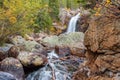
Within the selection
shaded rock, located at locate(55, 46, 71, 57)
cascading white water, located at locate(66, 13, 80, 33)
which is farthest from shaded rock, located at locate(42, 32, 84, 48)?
cascading white water, located at locate(66, 13, 80, 33)

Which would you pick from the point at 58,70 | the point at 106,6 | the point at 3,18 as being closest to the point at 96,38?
the point at 106,6

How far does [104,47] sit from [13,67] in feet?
18.9

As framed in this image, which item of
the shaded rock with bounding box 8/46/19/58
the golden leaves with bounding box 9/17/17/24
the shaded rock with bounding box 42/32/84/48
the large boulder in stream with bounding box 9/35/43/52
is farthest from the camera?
the shaded rock with bounding box 42/32/84/48

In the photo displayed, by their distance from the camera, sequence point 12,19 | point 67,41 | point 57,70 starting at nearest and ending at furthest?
point 57,70
point 12,19
point 67,41

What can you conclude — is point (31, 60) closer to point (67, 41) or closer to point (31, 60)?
point (31, 60)

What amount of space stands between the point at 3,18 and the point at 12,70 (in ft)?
11.4

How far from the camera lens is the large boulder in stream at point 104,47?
4.24 meters

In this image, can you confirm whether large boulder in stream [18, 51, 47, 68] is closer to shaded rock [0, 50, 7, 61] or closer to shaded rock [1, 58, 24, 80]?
shaded rock [1, 58, 24, 80]

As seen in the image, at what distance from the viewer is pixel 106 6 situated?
4.45 metres

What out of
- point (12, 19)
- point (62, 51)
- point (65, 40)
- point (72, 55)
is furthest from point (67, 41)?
point (12, 19)

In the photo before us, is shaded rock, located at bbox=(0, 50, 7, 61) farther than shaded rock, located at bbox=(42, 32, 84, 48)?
No

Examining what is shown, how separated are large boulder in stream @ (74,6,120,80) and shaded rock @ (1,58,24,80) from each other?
17.2ft

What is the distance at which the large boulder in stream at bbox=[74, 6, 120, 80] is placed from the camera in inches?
167

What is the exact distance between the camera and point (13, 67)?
961cm
